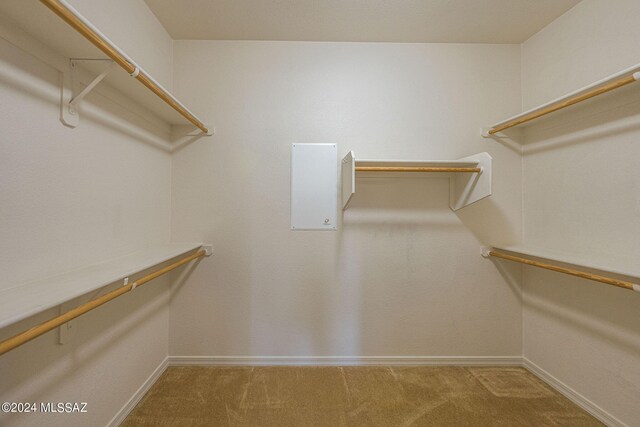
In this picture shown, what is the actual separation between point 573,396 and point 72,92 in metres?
3.05

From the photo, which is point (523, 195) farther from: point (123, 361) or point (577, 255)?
point (123, 361)

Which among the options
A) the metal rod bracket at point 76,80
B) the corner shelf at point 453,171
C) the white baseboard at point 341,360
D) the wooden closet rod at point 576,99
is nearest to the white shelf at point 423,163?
the corner shelf at point 453,171

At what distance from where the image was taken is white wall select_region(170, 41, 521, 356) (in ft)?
6.40

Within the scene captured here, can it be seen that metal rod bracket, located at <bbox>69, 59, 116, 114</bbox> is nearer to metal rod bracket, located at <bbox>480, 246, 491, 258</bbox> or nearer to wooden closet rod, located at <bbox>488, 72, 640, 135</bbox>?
A: wooden closet rod, located at <bbox>488, 72, 640, 135</bbox>

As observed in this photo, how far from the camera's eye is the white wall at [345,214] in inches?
76.8

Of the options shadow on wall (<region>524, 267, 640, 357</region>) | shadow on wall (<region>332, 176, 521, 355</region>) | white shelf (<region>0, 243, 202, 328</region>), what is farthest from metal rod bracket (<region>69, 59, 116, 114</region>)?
shadow on wall (<region>524, 267, 640, 357</region>)

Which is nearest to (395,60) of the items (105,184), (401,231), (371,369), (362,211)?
(362,211)

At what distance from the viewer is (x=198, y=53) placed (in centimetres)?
196

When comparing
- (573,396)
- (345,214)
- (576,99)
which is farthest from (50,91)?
(573,396)

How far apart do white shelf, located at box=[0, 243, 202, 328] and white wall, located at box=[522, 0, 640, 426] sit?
7.33 ft

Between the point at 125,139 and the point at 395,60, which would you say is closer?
the point at 125,139

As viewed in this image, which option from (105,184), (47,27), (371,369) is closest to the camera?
(47,27)

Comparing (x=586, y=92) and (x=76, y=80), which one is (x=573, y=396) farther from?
(x=76, y=80)

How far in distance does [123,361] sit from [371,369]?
1.53 meters
